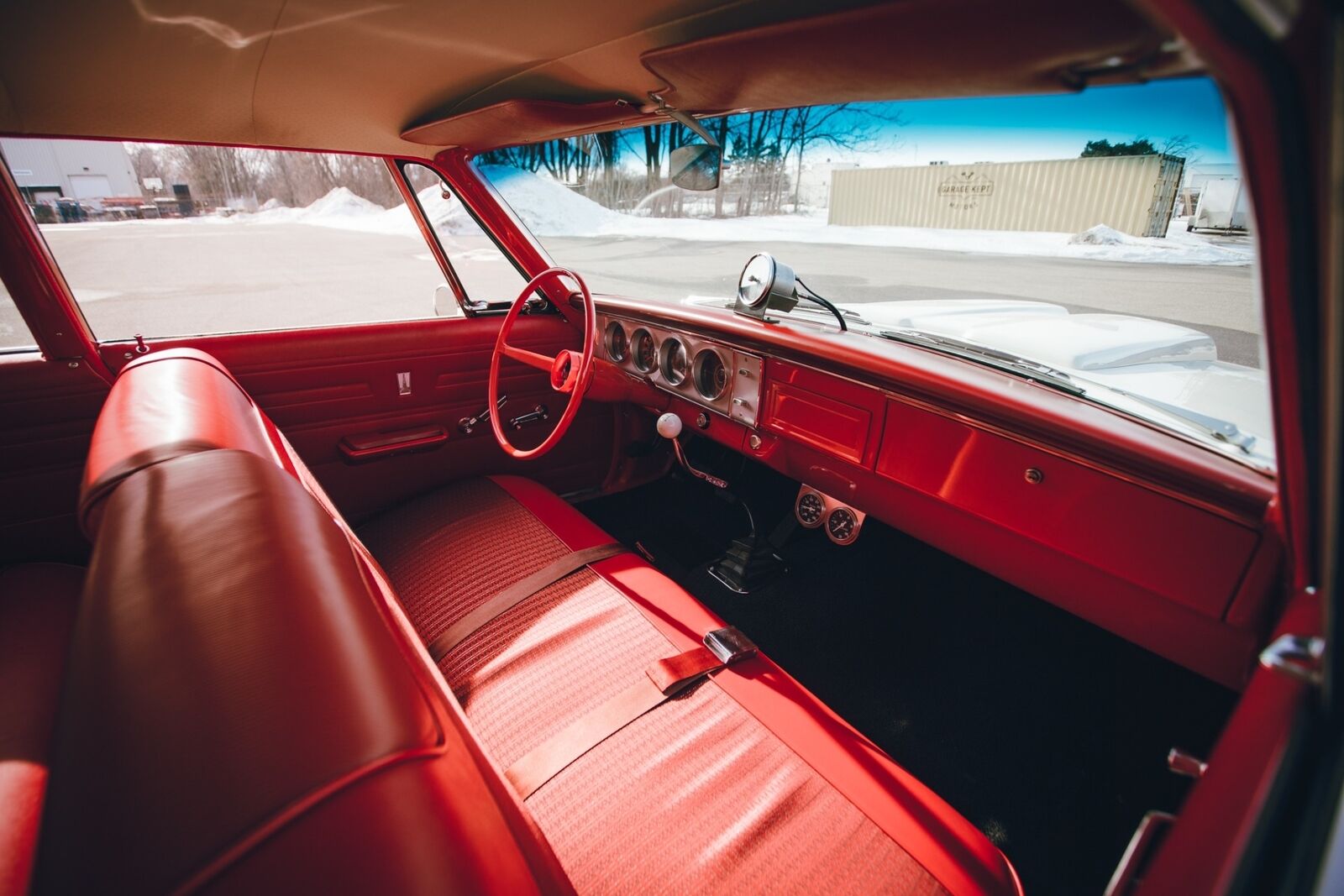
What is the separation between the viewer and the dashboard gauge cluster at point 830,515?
221cm

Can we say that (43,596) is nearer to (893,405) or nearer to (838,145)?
(893,405)

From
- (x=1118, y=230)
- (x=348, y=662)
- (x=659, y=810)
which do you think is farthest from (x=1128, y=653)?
(x=348, y=662)

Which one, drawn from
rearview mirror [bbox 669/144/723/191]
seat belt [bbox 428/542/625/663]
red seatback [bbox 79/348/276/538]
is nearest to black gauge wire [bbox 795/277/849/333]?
rearview mirror [bbox 669/144/723/191]

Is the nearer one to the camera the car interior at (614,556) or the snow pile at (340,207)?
the car interior at (614,556)

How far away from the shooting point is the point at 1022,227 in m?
1.50

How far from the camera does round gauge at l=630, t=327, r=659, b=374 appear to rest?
8.21ft

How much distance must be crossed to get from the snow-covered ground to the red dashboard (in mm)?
327

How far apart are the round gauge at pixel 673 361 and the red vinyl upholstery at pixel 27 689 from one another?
6.00 ft

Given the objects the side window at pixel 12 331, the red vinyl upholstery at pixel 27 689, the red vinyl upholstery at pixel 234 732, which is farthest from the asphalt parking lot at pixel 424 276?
the red vinyl upholstery at pixel 234 732

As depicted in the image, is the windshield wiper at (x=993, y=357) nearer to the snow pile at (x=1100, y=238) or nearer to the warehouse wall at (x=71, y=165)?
the snow pile at (x=1100, y=238)

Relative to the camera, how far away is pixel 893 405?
169cm

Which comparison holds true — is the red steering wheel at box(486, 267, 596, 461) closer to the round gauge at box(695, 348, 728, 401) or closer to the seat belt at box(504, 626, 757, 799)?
the round gauge at box(695, 348, 728, 401)

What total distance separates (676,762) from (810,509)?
1.33 m

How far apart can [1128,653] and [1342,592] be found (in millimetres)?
1953
